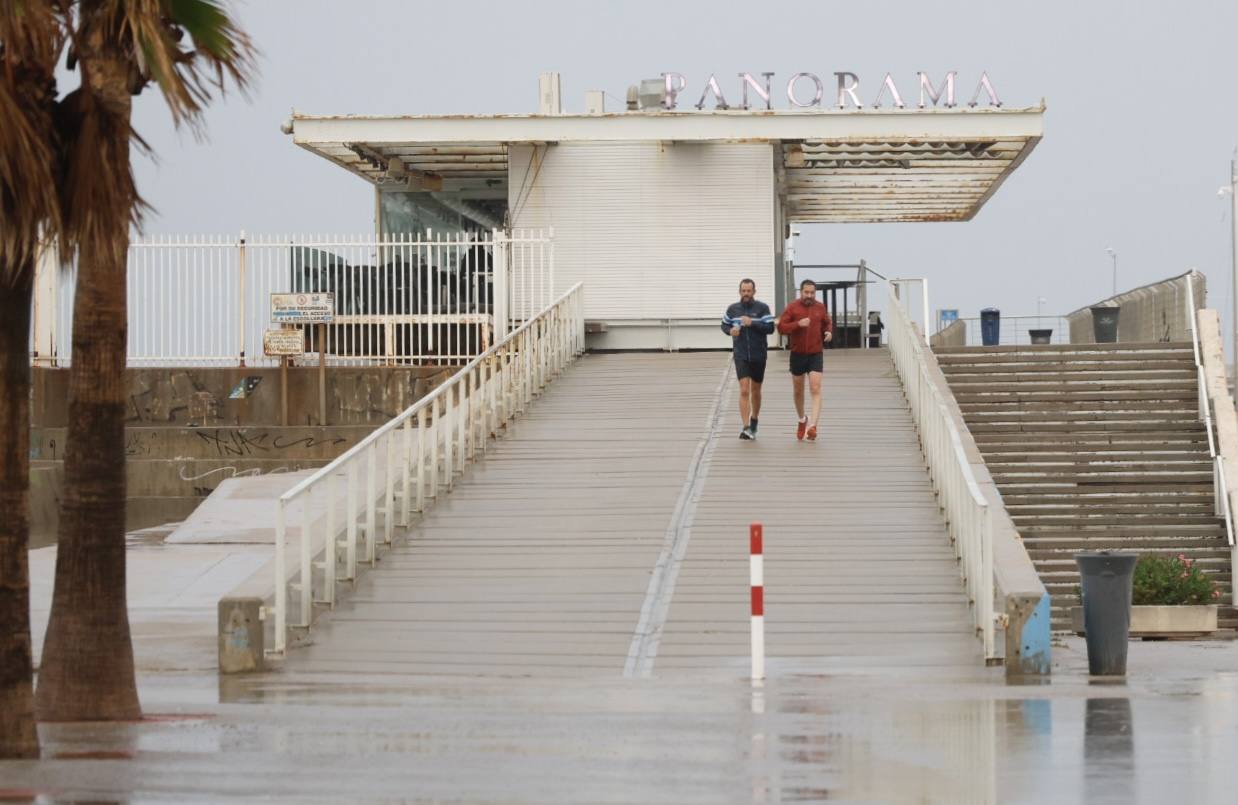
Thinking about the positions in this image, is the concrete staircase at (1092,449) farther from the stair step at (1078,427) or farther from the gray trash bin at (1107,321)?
the gray trash bin at (1107,321)

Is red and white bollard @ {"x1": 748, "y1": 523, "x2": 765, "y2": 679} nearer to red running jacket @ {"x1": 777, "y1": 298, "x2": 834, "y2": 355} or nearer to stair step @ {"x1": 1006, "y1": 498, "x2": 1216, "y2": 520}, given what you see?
red running jacket @ {"x1": 777, "y1": 298, "x2": 834, "y2": 355}

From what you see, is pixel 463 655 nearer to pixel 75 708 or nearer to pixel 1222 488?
pixel 75 708

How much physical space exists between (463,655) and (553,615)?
117cm

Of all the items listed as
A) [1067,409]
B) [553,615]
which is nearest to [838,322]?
[1067,409]

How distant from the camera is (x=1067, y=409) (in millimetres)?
24250

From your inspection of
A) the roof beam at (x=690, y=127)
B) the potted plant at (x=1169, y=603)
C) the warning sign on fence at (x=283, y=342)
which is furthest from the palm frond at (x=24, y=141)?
the roof beam at (x=690, y=127)

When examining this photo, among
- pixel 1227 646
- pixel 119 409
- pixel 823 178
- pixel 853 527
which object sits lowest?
pixel 1227 646

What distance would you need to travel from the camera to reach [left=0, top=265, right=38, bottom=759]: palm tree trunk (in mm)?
9133

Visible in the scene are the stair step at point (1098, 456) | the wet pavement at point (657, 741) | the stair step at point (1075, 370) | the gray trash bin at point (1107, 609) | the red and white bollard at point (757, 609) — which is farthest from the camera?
the stair step at point (1075, 370)

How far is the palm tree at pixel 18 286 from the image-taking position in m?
9.15

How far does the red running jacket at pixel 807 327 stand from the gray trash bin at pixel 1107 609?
7685mm

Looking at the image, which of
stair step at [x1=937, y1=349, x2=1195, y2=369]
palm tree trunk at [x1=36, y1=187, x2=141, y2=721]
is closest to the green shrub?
stair step at [x1=937, y1=349, x2=1195, y2=369]

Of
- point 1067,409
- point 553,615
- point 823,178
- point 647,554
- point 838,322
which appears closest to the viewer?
point 553,615

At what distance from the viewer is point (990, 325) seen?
130ft
